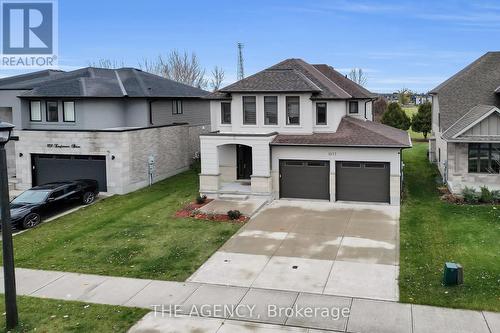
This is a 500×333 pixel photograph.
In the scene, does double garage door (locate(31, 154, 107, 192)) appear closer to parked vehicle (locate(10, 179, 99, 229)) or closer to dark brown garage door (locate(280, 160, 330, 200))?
parked vehicle (locate(10, 179, 99, 229))

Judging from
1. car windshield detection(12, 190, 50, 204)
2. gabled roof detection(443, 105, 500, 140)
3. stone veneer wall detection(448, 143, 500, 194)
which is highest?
gabled roof detection(443, 105, 500, 140)

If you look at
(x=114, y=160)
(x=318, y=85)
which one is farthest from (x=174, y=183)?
(x=318, y=85)

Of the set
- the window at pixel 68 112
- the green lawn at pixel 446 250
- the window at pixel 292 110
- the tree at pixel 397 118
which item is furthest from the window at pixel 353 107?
the tree at pixel 397 118

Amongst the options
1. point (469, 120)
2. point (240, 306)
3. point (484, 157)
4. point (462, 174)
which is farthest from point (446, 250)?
point (469, 120)

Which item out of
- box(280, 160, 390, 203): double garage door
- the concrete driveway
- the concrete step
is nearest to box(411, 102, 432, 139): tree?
box(280, 160, 390, 203): double garage door

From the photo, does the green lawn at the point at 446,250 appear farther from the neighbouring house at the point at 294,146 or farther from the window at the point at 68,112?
the window at the point at 68,112

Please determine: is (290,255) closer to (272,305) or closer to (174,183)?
(272,305)

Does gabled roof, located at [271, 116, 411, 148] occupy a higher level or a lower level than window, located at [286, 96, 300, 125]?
lower
